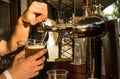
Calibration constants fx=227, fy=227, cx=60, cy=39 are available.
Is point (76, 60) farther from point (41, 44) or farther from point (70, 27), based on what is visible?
point (70, 27)

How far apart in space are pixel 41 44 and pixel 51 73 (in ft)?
0.53

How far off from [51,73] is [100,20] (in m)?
0.34

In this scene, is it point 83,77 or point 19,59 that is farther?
point 83,77

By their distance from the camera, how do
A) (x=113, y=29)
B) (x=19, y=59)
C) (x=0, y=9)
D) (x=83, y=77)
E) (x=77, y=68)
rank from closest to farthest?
(x=113, y=29), (x=19, y=59), (x=83, y=77), (x=77, y=68), (x=0, y=9)

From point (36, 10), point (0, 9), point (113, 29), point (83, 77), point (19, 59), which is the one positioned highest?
point (0, 9)

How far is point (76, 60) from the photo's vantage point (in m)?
1.70

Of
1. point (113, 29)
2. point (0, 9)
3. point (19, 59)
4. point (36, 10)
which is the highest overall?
point (0, 9)

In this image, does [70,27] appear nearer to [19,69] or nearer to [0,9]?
[19,69]

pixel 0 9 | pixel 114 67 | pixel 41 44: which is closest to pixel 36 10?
pixel 41 44

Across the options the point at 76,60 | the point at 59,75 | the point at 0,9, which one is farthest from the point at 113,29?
the point at 0,9

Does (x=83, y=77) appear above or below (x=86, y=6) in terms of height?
below

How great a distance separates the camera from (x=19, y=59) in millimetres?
1064

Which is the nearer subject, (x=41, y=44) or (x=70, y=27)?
(x=70, y=27)

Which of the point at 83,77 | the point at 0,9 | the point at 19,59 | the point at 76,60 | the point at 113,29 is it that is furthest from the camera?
the point at 0,9
